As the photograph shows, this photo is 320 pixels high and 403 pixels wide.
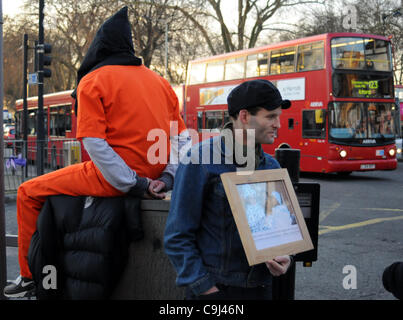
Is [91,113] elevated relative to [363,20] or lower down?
lower down

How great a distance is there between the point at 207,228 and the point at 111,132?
2.55 feet

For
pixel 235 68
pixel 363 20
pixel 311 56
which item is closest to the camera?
pixel 311 56

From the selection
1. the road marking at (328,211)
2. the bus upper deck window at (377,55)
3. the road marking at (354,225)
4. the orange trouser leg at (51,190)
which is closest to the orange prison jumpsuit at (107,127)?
the orange trouser leg at (51,190)

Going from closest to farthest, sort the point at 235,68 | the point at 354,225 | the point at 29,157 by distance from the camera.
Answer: the point at 354,225, the point at 29,157, the point at 235,68

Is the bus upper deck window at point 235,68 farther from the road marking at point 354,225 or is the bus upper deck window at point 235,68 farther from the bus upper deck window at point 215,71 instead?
the road marking at point 354,225

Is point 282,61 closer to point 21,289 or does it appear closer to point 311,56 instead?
point 311,56

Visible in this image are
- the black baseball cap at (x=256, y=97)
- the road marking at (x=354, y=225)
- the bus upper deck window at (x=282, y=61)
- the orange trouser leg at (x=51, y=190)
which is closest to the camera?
the black baseball cap at (x=256, y=97)

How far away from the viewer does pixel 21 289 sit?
2.58 m

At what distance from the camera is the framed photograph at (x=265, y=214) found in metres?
1.81

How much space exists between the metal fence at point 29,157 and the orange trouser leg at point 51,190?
25.1 feet

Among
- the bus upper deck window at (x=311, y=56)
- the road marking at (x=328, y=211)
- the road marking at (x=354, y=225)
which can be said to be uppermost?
the bus upper deck window at (x=311, y=56)

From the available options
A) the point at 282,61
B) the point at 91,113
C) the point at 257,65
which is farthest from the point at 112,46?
the point at 257,65
